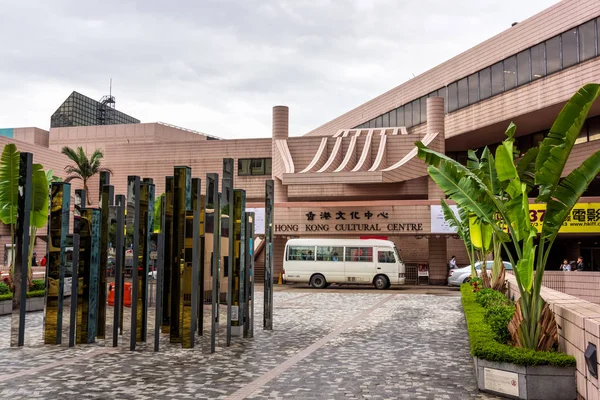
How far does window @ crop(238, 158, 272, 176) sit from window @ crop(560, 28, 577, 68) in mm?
20259

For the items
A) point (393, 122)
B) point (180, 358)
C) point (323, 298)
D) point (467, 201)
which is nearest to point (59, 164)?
point (393, 122)

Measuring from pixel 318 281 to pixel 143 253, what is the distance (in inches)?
689

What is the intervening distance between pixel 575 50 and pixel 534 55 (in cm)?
265

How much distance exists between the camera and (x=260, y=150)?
130ft

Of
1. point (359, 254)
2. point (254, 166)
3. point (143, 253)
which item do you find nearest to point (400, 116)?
point (254, 166)

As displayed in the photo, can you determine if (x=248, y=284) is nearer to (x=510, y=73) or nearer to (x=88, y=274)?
(x=88, y=274)

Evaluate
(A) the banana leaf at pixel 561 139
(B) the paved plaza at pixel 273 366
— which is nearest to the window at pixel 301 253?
(B) the paved plaza at pixel 273 366

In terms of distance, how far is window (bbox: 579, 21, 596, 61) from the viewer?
25.5 meters

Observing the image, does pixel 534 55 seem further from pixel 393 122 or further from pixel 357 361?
pixel 357 361

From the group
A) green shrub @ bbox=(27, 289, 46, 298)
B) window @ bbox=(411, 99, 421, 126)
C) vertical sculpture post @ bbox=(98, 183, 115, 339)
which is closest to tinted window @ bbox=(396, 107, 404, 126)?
window @ bbox=(411, 99, 421, 126)

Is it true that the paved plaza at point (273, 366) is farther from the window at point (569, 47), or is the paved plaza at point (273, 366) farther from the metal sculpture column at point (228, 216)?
the window at point (569, 47)

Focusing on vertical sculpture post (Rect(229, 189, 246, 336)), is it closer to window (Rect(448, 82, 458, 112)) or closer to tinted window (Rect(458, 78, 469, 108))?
tinted window (Rect(458, 78, 469, 108))

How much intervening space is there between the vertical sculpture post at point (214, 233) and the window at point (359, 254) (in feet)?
55.2

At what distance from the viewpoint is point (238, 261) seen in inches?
475
